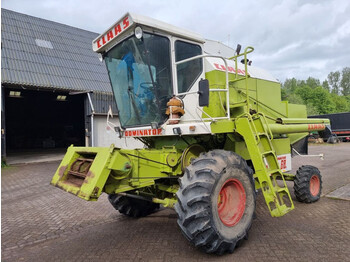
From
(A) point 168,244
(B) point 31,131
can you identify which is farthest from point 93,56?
(A) point 168,244

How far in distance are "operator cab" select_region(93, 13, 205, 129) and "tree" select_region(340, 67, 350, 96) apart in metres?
82.7

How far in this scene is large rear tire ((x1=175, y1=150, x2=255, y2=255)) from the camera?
3.04 metres

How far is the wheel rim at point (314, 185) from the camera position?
5664 millimetres

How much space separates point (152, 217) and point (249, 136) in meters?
2.50

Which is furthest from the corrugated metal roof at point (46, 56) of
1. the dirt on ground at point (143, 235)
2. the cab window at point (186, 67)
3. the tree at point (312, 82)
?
the tree at point (312, 82)

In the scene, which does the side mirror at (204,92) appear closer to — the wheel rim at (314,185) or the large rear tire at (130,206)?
the large rear tire at (130,206)

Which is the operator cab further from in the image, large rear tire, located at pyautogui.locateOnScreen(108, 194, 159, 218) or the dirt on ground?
the dirt on ground

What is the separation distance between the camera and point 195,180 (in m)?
3.18

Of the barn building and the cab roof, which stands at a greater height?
the barn building

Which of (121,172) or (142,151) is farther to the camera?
(142,151)

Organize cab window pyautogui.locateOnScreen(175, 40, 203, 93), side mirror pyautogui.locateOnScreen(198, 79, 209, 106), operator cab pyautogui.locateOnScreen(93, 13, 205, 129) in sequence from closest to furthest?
side mirror pyautogui.locateOnScreen(198, 79, 209, 106), operator cab pyautogui.locateOnScreen(93, 13, 205, 129), cab window pyautogui.locateOnScreen(175, 40, 203, 93)

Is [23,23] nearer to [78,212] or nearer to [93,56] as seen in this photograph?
[93,56]

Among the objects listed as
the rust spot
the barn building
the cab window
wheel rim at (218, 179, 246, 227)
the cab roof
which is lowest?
wheel rim at (218, 179, 246, 227)

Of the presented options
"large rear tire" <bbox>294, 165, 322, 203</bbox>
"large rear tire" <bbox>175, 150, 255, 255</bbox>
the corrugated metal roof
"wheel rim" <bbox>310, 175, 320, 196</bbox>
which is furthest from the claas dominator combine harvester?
the corrugated metal roof
